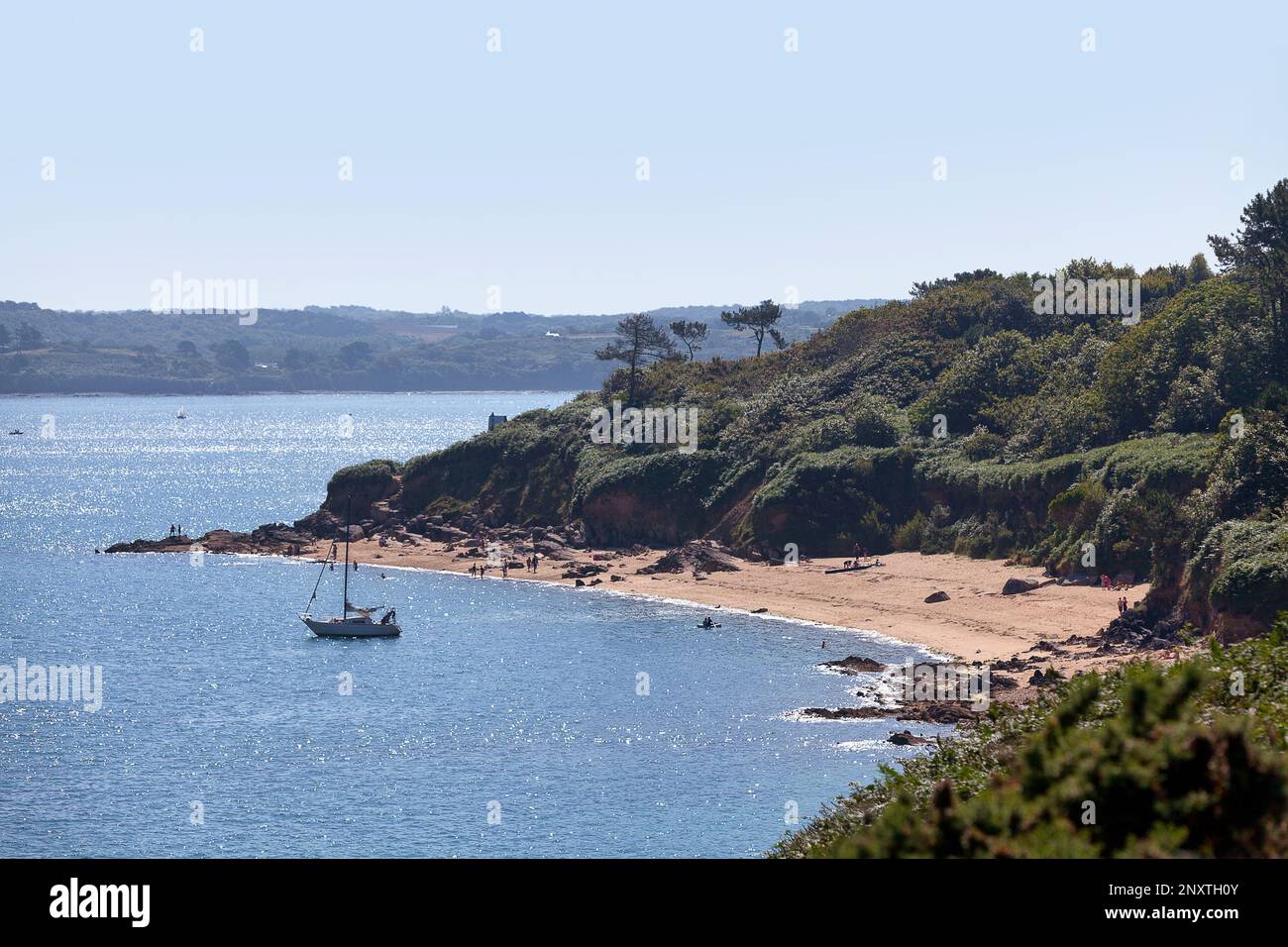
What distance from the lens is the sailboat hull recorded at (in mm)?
76688

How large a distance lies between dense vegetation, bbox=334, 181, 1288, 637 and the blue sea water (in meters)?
13.7

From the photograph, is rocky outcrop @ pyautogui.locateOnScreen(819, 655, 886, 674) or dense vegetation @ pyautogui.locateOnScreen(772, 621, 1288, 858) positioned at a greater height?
dense vegetation @ pyautogui.locateOnScreen(772, 621, 1288, 858)

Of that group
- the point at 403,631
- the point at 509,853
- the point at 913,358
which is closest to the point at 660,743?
the point at 509,853

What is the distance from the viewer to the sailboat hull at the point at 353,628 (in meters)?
76.7

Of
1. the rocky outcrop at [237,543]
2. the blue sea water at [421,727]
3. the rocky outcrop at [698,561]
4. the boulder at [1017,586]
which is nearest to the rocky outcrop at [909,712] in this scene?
the blue sea water at [421,727]

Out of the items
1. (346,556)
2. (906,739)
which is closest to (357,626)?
(346,556)

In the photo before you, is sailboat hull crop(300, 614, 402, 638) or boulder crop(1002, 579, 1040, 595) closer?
boulder crop(1002, 579, 1040, 595)

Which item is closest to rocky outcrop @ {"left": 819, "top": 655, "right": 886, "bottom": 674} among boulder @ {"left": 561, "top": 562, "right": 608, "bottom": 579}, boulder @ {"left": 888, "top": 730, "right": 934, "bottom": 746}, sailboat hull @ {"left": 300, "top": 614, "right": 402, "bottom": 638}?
boulder @ {"left": 888, "top": 730, "right": 934, "bottom": 746}

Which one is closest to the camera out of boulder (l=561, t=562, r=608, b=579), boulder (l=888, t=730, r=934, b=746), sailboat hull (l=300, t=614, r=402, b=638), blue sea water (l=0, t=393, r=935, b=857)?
blue sea water (l=0, t=393, r=935, b=857)

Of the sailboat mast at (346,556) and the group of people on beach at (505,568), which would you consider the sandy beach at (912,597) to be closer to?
the group of people on beach at (505,568)

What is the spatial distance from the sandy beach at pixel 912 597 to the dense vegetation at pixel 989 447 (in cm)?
290

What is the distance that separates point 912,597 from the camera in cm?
7725

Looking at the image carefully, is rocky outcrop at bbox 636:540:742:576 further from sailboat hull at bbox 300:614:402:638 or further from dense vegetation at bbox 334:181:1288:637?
sailboat hull at bbox 300:614:402:638
